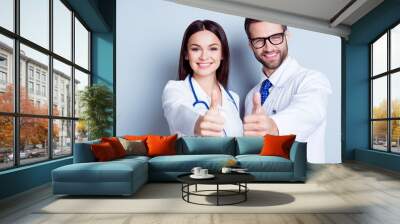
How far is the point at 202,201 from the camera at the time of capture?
4574 mm

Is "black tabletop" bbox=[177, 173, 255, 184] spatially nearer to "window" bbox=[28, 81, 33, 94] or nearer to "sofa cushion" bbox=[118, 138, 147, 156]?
"sofa cushion" bbox=[118, 138, 147, 156]

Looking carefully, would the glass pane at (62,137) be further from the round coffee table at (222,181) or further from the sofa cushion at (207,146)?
the round coffee table at (222,181)

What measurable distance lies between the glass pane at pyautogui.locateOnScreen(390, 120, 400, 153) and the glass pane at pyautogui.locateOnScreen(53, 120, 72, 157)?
21.0 ft

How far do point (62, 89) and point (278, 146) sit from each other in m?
3.85

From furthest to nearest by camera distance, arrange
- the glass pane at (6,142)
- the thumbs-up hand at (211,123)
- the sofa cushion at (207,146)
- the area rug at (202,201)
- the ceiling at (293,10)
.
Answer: the thumbs-up hand at (211,123), the ceiling at (293,10), the sofa cushion at (207,146), the glass pane at (6,142), the area rug at (202,201)

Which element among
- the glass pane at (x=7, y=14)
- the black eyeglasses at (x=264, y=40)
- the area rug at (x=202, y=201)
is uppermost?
the black eyeglasses at (x=264, y=40)

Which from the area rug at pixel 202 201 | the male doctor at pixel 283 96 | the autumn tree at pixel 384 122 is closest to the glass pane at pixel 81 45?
the male doctor at pixel 283 96

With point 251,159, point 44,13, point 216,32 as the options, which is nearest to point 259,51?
point 216,32

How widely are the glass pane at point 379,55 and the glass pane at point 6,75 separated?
289 inches

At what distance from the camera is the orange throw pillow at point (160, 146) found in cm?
647

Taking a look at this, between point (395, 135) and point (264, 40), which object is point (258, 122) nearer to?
point (264, 40)

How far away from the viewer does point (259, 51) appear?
7.91 metres

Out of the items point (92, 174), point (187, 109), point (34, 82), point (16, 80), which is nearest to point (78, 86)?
point (34, 82)

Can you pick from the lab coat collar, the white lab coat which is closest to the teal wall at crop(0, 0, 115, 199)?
the white lab coat
